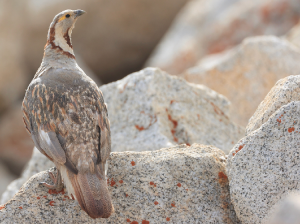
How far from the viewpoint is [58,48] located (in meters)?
5.10

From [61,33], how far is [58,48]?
0.26 metres

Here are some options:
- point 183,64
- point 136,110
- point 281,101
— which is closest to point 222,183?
point 281,101

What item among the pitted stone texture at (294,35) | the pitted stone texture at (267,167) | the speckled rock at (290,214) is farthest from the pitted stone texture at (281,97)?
the pitted stone texture at (294,35)

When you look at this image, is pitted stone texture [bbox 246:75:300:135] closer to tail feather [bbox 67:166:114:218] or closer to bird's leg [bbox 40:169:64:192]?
tail feather [bbox 67:166:114:218]

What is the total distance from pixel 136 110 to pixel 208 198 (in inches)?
103

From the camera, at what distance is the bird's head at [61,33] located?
5.14 m

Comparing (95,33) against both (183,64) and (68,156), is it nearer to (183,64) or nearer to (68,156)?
(183,64)

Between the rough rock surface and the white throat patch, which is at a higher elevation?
the white throat patch

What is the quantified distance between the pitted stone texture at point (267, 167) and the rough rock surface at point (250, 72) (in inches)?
189

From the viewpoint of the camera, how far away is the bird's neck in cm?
502

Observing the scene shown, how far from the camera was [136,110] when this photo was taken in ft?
20.8

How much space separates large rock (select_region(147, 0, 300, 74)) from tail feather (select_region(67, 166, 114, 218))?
8.45 metres

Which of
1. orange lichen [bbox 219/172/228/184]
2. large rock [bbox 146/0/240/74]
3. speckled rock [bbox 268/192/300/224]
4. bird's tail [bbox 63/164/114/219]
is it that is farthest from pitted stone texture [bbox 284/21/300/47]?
speckled rock [bbox 268/192/300/224]

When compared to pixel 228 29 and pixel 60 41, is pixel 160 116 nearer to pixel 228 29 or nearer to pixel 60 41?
pixel 60 41
